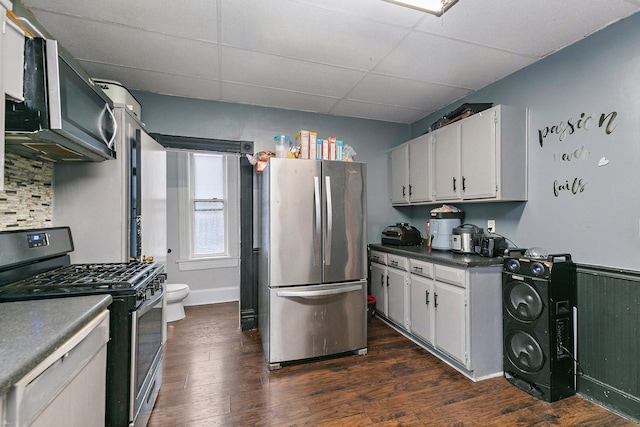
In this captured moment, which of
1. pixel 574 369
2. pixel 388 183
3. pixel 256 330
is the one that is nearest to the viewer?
pixel 574 369

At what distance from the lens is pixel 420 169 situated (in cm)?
347

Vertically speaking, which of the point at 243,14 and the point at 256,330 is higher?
the point at 243,14

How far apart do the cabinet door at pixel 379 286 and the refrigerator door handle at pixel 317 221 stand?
1.14 m

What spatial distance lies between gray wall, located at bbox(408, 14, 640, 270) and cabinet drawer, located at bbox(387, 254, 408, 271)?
3.30 feet

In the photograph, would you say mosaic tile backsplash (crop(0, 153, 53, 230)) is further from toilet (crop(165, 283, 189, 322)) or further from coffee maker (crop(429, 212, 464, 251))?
coffee maker (crop(429, 212, 464, 251))

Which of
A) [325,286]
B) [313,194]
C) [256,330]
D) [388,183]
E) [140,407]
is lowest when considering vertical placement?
[256,330]

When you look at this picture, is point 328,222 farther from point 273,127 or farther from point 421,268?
point 273,127

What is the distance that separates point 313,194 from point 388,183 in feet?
6.03

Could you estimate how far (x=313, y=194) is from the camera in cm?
261

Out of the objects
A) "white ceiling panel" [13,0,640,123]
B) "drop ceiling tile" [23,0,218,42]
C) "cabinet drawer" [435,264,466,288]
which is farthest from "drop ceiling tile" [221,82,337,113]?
"cabinet drawer" [435,264,466,288]

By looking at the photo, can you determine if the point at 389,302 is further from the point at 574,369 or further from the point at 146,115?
the point at 146,115

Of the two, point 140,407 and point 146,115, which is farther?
point 146,115

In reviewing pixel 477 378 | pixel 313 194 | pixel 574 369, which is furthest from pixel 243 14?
pixel 574 369

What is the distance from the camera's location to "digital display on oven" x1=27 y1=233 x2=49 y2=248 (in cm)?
159
